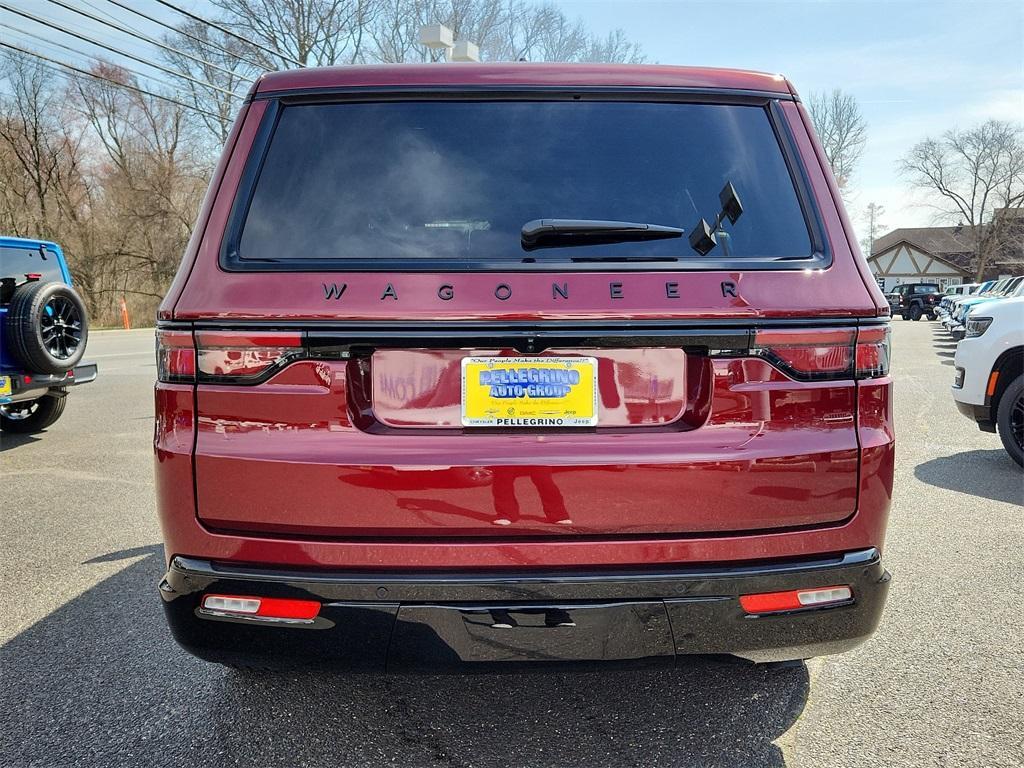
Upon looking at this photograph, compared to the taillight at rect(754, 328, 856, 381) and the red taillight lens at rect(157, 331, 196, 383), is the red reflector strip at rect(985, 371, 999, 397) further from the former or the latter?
the red taillight lens at rect(157, 331, 196, 383)

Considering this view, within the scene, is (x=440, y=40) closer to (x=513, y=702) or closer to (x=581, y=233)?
(x=581, y=233)

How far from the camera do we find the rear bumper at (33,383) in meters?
6.45

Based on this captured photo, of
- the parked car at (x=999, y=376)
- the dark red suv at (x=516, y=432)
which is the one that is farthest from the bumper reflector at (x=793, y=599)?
the parked car at (x=999, y=376)

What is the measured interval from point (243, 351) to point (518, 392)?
27.3 inches

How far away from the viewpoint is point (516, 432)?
1852 millimetres

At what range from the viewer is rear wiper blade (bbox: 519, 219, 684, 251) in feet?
6.27

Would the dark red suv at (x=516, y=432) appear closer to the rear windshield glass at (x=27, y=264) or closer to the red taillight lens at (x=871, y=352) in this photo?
the red taillight lens at (x=871, y=352)

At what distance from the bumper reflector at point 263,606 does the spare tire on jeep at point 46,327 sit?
5.69m

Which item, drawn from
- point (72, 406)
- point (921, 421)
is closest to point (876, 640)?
point (921, 421)

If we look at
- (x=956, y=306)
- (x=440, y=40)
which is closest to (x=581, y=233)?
(x=440, y=40)

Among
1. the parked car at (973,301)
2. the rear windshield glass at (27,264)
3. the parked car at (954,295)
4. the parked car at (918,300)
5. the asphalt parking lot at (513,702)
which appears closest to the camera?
the asphalt parking lot at (513,702)

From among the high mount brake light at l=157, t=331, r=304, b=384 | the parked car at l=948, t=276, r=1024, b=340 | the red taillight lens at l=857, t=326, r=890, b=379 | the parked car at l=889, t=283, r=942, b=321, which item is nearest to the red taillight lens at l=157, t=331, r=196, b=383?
the high mount brake light at l=157, t=331, r=304, b=384

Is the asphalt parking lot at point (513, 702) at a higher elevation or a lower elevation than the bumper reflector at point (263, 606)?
lower

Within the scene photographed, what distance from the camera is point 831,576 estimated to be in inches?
73.9
